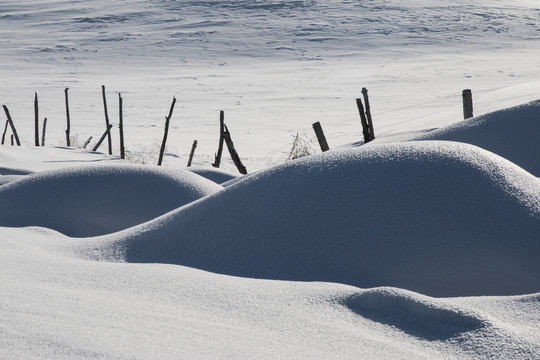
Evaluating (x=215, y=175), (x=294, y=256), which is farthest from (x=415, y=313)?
(x=215, y=175)

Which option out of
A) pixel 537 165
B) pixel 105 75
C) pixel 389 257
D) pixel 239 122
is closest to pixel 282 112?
pixel 239 122

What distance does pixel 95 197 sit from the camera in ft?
16.8

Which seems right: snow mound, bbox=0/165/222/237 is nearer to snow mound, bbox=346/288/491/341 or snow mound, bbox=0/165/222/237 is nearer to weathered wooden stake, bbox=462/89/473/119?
snow mound, bbox=346/288/491/341

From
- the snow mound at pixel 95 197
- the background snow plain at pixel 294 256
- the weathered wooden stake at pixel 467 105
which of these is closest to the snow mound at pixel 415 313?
the background snow plain at pixel 294 256

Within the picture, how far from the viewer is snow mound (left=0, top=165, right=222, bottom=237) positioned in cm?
490

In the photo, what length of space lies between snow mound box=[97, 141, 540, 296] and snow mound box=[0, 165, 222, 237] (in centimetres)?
90

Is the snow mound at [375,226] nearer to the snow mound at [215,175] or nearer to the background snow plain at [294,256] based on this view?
the background snow plain at [294,256]

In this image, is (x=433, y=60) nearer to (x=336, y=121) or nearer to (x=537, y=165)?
(x=336, y=121)

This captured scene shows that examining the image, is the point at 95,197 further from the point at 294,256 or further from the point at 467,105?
the point at 467,105

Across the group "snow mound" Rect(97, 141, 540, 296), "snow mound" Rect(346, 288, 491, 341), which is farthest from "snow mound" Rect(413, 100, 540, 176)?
"snow mound" Rect(346, 288, 491, 341)

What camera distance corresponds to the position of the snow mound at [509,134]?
530cm

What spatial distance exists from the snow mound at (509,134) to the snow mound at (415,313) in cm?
287

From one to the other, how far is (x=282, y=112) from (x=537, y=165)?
69.5 ft

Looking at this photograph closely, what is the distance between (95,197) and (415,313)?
10.0 ft
